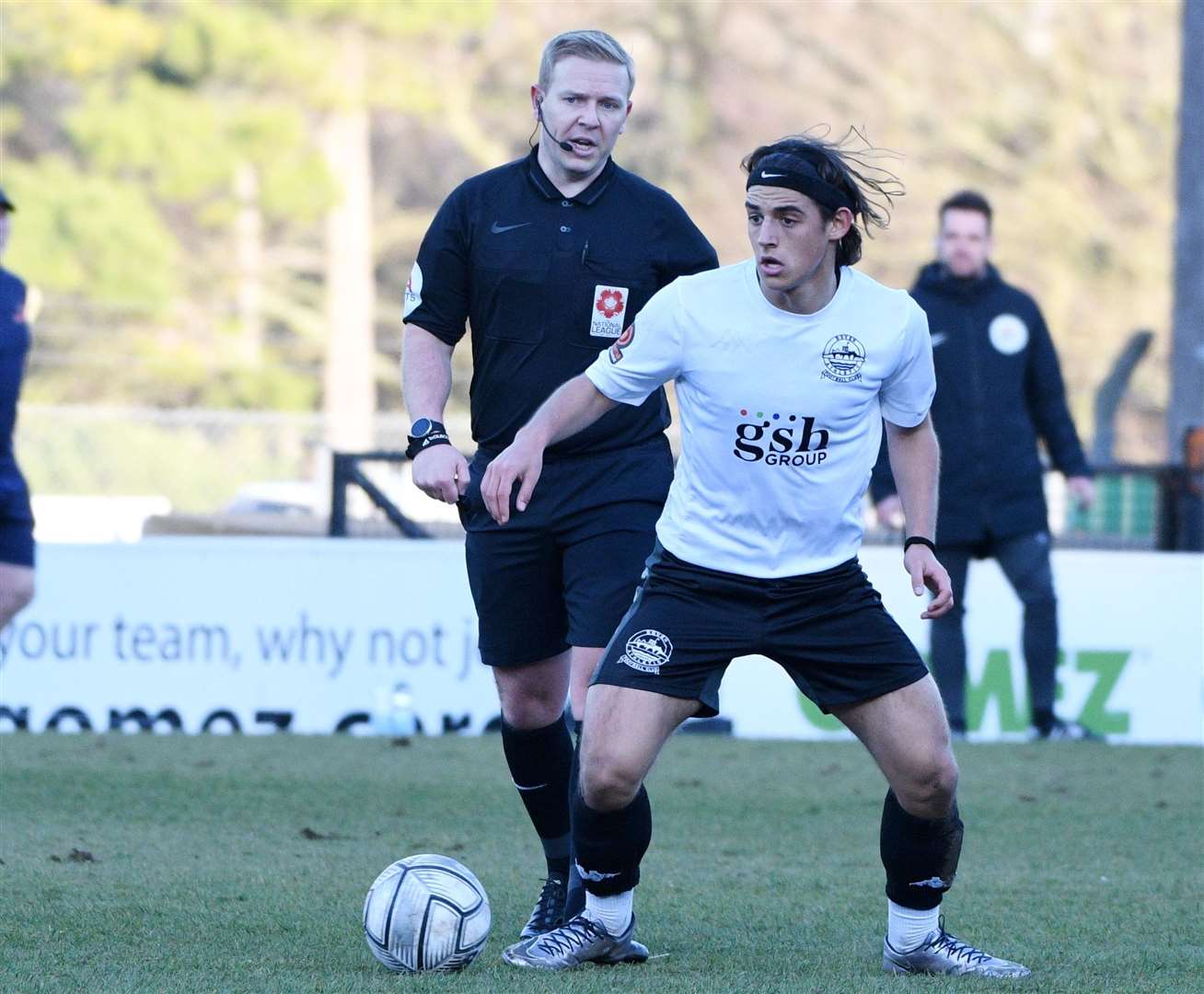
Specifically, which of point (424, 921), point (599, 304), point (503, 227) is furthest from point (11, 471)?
point (424, 921)

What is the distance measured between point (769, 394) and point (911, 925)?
4.23ft

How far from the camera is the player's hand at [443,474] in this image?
4.99 metres

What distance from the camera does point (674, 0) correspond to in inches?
1578

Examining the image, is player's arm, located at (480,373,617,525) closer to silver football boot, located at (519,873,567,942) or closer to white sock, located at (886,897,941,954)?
silver football boot, located at (519,873,567,942)

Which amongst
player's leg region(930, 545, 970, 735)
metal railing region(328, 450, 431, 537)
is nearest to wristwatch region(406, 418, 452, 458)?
player's leg region(930, 545, 970, 735)

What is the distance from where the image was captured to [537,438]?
15.7 ft

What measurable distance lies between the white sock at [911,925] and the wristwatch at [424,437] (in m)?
1.52

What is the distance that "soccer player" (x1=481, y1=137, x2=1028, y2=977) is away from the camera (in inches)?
185

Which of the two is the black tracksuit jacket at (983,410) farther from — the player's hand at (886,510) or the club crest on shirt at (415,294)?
the club crest on shirt at (415,294)

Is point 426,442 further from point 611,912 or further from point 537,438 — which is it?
point 611,912

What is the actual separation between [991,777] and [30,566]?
13.0 ft

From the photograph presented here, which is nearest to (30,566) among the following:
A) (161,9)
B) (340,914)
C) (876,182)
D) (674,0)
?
(340,914)

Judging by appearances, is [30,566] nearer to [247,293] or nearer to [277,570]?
[277,570]

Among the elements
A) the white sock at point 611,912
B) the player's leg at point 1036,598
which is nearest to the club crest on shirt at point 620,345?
the white sock at point 611,912
